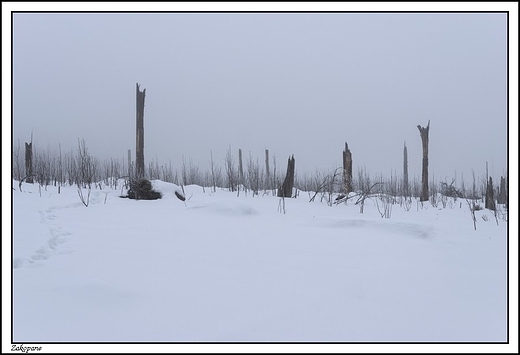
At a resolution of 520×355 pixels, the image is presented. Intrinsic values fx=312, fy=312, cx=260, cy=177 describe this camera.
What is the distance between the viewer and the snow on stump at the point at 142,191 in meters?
4.27

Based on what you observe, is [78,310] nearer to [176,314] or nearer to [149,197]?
[176,314]

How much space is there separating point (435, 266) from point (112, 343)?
1.53 m

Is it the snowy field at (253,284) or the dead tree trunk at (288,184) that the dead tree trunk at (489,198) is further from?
the snowy field at (253,284)

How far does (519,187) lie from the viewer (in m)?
2.23

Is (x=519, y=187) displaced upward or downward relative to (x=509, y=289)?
upward

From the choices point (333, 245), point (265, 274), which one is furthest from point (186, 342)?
point (333, 245)

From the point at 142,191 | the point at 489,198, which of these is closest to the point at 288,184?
the point at 142,191

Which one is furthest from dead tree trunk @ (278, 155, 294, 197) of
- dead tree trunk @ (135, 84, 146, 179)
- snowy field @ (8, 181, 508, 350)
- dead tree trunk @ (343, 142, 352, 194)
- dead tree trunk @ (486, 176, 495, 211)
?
dead tree trunk @ (486, 176, 495, 211)

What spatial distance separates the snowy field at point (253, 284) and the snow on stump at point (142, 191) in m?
1.84

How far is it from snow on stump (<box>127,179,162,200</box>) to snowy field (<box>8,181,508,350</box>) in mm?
1837

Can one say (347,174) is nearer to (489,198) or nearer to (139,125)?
(489,198)

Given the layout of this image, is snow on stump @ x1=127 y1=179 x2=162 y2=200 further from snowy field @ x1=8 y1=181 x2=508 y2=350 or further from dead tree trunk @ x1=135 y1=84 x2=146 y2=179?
dead tree trunk @ x1=135 y1=84 x2=146 y2=179

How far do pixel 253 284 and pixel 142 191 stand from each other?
339cm

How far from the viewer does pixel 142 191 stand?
429 cm
